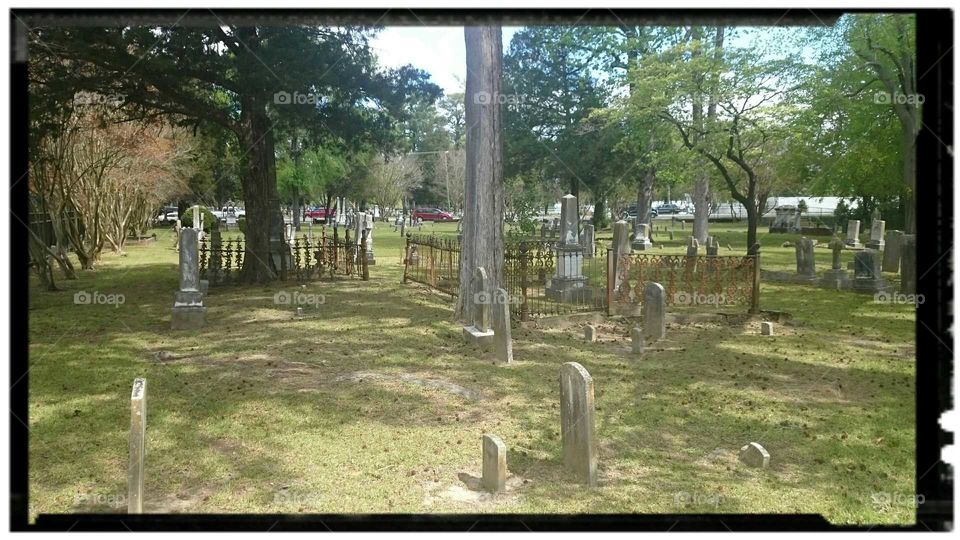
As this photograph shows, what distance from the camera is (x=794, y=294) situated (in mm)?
16438

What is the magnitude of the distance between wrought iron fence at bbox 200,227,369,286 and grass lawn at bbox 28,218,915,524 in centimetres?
499

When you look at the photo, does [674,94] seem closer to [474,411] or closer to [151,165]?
[474,411]

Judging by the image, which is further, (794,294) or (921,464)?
(794,294)

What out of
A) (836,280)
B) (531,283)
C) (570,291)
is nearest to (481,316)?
(570,291)

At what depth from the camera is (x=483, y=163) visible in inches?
463

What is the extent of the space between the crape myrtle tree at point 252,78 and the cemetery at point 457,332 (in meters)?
0.07

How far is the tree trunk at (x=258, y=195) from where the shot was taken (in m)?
17.8

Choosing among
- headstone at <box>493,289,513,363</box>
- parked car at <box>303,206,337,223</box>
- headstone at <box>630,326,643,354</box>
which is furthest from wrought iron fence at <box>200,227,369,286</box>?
parked car at <box>303,206,337,223</box>

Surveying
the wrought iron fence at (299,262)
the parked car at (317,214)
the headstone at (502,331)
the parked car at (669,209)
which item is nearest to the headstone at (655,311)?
the headstone at (502,331)

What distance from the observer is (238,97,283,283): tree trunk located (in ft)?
58.5

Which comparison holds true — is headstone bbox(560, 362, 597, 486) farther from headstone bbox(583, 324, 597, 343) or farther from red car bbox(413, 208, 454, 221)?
red car bbox(413, 208, 454, 221)

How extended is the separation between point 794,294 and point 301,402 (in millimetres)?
12853

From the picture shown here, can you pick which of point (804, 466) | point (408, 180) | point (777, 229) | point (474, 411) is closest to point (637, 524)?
point (804, 466)

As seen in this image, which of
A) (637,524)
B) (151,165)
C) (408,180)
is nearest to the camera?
(637,524)
